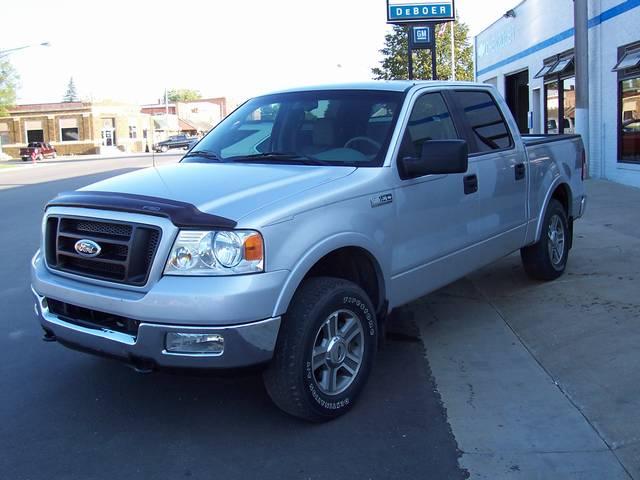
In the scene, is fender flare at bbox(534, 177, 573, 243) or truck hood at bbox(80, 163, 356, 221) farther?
fender flare at bbox(534, 177, 573, 243)

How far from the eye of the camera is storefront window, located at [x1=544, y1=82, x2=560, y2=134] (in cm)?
1956

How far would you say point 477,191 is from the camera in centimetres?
517

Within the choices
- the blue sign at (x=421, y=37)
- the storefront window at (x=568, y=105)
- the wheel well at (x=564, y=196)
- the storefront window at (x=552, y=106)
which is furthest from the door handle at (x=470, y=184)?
the storefront window at (x=552, y=106)

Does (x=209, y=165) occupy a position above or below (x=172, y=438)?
above

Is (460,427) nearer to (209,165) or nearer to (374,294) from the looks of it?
(374,294)

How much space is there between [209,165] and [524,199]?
2.90 meters

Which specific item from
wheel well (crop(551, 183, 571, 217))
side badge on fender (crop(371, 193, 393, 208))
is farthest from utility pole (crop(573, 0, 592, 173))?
side badge on fender (crop(371, 193, 393, 208))

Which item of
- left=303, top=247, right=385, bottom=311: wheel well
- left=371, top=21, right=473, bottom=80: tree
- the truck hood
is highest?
left=371, top=21, right=473, bottom=80: tree

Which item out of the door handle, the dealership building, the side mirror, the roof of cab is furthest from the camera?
the dealership building

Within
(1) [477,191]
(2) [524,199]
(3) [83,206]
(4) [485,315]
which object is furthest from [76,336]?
(2) [524,199]

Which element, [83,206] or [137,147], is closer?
[83,206]

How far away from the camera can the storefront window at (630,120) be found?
1390 cm

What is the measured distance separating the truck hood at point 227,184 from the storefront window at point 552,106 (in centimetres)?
1686

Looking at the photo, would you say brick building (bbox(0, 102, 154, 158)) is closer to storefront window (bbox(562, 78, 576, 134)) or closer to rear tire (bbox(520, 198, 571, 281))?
storefront window (bbox(562, 78, 576, 134))
